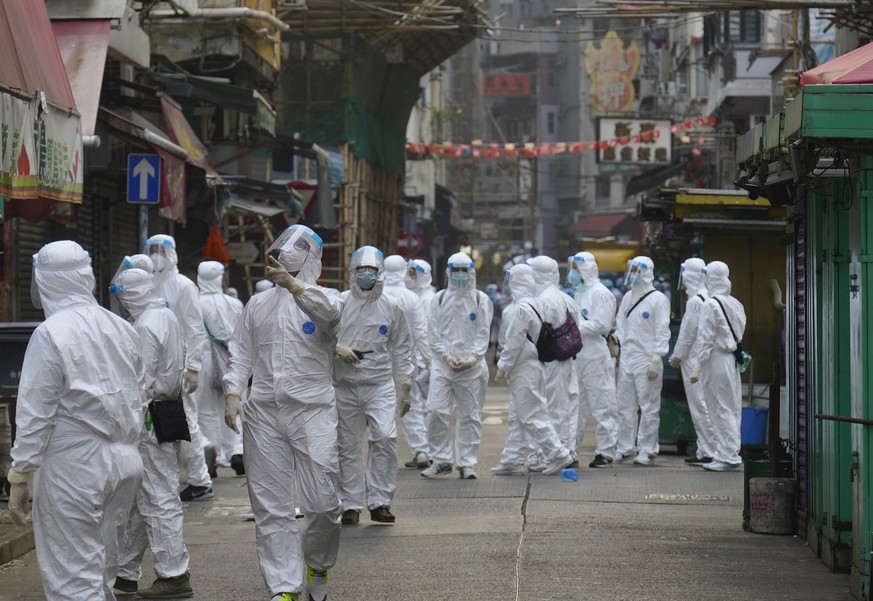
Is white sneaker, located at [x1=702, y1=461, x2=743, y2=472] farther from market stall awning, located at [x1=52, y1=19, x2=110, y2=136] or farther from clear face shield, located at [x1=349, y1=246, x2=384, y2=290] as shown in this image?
market stall awning, located at [x1=52, y1=19, x2=110, y2=136]

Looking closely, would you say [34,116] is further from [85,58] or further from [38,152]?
[85,58]

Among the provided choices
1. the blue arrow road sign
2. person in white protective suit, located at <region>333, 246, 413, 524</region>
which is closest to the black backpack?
person in white protective suit, located at <region>333, 246, 413, 524</region>

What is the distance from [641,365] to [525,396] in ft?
6.35

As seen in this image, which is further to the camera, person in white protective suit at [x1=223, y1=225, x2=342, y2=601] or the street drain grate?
the street drain grate

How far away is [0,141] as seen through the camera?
Result: 9.70m

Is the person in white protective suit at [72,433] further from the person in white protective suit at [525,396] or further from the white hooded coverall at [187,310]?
the person in white protective suit at [525,396]

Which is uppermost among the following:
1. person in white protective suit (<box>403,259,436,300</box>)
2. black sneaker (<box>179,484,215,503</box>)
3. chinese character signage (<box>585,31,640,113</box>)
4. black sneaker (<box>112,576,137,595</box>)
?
chinese character signage (<box>585,31,640,113</box>)

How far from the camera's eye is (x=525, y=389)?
563 inches

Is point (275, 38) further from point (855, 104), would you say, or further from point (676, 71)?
point (676, 71)

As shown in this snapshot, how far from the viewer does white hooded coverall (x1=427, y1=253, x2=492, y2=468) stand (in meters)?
14.3

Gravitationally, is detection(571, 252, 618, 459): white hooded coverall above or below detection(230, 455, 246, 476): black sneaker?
above

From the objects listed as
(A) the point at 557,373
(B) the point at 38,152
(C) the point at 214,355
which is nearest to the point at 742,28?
(A) the point at 557,373

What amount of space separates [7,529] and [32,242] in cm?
768

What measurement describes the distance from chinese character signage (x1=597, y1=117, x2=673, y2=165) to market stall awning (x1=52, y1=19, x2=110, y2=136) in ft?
74.4
